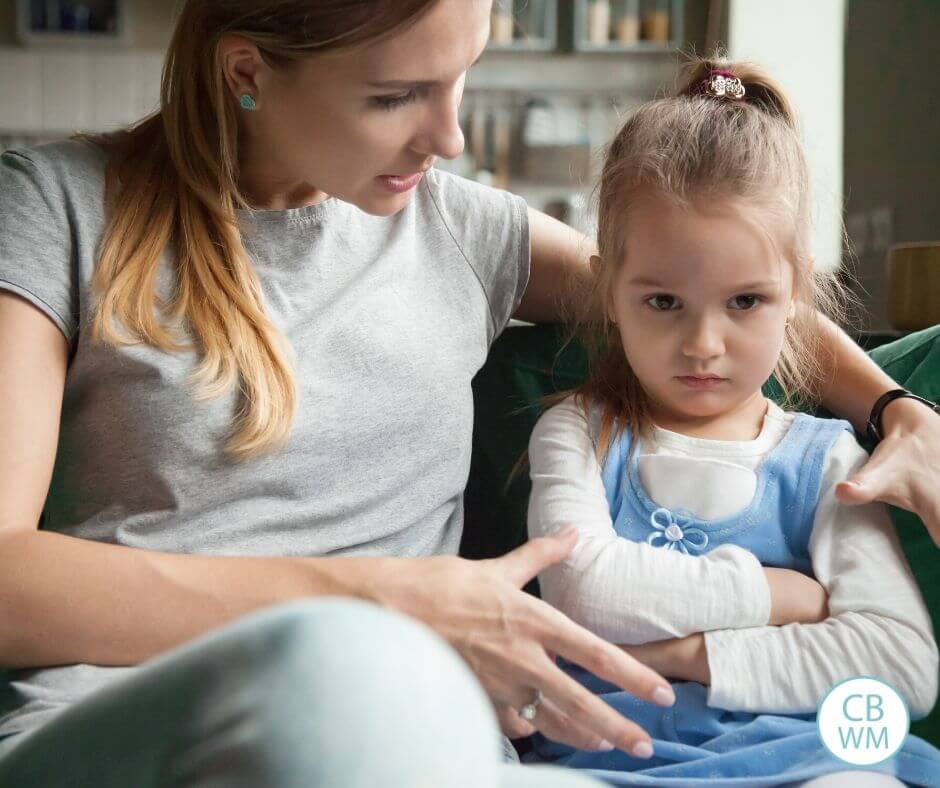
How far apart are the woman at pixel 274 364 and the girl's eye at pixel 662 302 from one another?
9.0 inches

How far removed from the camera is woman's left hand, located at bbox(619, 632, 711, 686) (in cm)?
92

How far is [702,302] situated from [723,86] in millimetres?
272

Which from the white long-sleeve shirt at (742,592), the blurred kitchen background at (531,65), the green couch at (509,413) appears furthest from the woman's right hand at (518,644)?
the blurred kitchen background at (531,65)

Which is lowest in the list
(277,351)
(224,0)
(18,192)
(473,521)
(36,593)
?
(473,521)

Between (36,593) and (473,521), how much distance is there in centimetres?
58

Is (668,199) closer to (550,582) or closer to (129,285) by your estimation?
(550,582)

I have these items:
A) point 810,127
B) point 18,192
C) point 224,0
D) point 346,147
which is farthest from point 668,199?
point 810,127

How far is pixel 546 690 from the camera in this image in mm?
819

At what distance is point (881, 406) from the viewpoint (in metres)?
1.12

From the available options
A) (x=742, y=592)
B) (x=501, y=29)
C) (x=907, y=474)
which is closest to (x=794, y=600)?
(x=742, y=592)

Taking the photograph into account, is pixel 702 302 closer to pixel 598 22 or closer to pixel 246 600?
pixel 246 600

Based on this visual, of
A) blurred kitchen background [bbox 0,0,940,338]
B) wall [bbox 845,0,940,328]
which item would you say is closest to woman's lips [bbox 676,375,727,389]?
wall [bbox 845,0,940,328]

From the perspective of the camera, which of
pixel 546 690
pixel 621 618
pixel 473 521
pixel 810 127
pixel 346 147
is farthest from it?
pixel 810 127

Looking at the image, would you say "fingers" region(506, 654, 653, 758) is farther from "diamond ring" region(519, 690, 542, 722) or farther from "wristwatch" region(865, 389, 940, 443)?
"wristwatch" region(865, 389, 940, 443)
